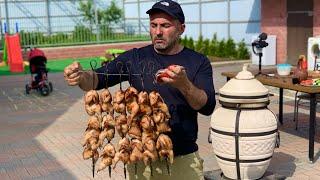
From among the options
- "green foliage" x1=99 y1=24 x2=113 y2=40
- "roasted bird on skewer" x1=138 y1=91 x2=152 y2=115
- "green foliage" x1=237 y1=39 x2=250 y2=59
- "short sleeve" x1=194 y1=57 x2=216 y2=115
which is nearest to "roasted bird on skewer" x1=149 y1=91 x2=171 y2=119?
"roasted bird on skewer" x1=138 y1=91 x2=152 y2=115

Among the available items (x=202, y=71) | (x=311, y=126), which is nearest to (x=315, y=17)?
(x=311, y=126)

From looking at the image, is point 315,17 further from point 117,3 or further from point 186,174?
point 117,3

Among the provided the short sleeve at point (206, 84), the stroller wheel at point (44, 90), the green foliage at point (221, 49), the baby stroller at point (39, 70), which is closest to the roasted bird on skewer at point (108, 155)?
the short sleeve at point (206, 84)

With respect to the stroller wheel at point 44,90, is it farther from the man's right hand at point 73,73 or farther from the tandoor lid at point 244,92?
the man's right hand at point 73,73

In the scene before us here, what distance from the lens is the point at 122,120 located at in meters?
2.93

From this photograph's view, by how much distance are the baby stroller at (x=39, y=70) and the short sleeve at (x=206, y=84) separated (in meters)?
10.6

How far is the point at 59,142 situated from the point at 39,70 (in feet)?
18.0

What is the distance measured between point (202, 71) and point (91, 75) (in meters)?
0.72

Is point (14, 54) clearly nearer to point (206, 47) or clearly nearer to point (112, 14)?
point (206, 47)

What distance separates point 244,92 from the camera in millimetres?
4816

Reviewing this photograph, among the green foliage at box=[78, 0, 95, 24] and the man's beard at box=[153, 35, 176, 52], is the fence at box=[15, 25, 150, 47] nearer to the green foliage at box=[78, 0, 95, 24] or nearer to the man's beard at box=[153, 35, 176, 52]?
Answer: the green foliage at box=[78, 0, 95, 24]

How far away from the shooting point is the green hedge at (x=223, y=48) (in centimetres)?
2000

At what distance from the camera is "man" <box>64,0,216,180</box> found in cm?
303

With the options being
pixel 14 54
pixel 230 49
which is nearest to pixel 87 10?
pixel 14 54
